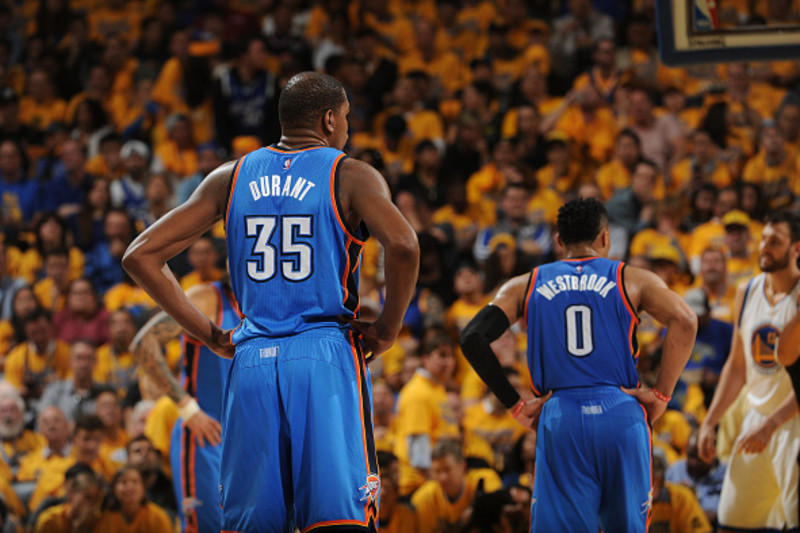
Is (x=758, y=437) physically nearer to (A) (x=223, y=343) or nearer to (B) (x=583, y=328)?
(B) (x=583, y=328)

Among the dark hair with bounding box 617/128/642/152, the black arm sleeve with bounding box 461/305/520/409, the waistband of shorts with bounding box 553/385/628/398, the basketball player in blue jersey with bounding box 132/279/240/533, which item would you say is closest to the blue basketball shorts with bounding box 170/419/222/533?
the basketball player in blue jersey with bounding box 132/279/240/533

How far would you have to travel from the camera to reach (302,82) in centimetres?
420

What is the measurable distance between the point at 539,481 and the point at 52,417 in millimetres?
5751

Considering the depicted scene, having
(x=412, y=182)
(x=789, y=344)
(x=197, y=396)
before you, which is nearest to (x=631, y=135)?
(x=412, y=182)

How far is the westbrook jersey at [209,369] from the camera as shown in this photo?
6.35 meters

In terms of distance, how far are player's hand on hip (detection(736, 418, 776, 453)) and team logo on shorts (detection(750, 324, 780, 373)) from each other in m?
0.36

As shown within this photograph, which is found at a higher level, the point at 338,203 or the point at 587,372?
the point at 338,203

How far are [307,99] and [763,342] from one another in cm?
378

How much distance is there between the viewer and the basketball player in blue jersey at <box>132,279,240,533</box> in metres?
6.29

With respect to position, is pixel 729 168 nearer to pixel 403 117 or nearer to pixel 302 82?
pixel 403 117

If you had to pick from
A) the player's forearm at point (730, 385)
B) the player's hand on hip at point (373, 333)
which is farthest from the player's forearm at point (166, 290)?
the player's forearm at point (730, 385)

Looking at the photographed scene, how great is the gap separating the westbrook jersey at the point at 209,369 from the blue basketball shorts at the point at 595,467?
2152 millimetres

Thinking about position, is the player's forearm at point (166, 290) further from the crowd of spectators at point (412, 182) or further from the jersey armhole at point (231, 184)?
the crowd of spectators at point (412, 182)

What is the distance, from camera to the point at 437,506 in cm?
798
